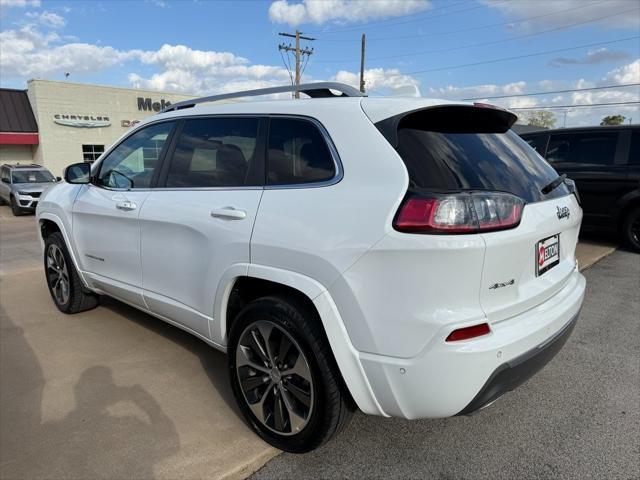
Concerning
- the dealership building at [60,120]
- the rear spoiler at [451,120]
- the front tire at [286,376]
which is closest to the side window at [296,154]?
the rear spoiler at [451,120]

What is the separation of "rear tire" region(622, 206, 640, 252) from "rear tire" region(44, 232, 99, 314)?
760cm

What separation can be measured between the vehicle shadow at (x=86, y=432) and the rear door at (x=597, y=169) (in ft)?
24.2

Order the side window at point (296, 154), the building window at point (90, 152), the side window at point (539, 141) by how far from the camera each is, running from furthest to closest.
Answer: the building window at point (90, 152)
the side window at point (539, 141)
the side window at point (296, 154)

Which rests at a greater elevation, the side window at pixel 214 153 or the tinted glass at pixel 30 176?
the side window at pixel 214 153

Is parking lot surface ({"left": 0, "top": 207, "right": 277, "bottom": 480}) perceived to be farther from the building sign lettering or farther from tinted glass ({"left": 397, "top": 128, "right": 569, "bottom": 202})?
the building sign lettering

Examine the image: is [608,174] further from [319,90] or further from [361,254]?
[361,254]

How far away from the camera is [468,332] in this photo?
1928 mm

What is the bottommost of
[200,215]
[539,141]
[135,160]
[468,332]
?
[468,332]

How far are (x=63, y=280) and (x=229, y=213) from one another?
296cm

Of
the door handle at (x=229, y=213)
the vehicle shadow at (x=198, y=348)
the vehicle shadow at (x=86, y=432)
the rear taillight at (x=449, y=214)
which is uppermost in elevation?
the rear taillight at (x=449, y=214)

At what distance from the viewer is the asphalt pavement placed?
2377mm

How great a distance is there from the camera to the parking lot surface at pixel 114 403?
96.5 inches

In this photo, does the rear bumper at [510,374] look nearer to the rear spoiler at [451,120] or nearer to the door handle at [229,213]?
the rear spoiler at [451,120]

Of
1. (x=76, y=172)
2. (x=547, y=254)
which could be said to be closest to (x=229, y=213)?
(x=547, y=254)
